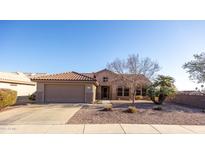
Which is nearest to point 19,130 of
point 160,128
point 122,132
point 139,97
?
point 122,132

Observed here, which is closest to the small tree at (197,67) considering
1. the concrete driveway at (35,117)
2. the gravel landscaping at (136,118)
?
the gravel landscaping at (136,118)

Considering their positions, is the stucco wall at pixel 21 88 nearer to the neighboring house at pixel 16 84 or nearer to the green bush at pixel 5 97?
the neighboring house at pixel 16 84

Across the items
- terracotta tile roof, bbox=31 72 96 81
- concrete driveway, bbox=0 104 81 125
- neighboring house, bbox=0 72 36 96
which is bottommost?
concrete driveway, bbox=0 104 81 125

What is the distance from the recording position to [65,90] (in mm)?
21875

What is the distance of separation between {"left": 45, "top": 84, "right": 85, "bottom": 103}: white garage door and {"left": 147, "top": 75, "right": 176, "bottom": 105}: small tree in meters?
7.58

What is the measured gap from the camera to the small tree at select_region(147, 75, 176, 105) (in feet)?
66.1

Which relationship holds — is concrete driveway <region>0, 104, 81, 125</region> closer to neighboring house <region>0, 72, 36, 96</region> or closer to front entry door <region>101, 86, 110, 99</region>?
neighboring house <region>0, 72, 36, 96</region>

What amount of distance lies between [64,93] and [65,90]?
353 millimetres

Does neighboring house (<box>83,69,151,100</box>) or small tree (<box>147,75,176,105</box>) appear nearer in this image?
small tree (<box>147,75,176,105</box>)

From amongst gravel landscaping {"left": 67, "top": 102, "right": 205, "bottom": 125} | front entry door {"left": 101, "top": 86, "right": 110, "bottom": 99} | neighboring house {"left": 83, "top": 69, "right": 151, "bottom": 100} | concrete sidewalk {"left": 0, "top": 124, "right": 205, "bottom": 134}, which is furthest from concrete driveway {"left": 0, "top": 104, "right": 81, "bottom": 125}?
front entry door {"left": 101, "top": 86, "right": 110, "bottom": 99}

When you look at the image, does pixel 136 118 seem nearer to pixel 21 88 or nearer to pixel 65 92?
pixel 65 92

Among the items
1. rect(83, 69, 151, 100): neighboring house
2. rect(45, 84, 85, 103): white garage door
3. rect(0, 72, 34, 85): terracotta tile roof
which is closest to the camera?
rect(45, 84, 85, 103): white garage door
